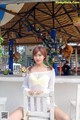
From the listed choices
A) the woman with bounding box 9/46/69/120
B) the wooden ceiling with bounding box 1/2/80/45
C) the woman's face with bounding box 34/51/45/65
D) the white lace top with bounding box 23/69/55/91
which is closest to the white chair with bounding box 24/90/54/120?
the woman with bounding box 9/46/69/120

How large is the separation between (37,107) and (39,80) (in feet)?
1.23

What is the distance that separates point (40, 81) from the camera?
3.45m

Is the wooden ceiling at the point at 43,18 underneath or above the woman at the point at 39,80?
above

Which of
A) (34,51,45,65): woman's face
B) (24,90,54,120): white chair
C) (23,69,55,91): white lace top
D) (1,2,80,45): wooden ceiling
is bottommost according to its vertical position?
(24,90,54,120): white chair

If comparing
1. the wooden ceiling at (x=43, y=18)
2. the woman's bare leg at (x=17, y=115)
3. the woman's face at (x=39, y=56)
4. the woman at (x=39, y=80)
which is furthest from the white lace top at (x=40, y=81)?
the wooden ceiling at (x=43, y=18)

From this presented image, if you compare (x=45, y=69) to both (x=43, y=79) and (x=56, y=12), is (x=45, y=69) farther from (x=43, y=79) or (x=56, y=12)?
(x=56, y=12)

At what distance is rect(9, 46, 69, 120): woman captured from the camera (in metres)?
3.35

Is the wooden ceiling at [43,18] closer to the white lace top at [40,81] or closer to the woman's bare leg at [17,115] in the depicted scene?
the white lace top at [40,81]

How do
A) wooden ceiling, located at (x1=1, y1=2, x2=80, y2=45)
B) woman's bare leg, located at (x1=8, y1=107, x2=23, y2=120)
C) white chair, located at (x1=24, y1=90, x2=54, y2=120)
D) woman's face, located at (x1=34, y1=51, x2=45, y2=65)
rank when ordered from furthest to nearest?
wooden ceiling, located at (x1=1, y1=2, x2=80, y2=45), woman's face, located at (x1=34, y1=51, x2=45, y2=65), woman's bare leg, located at (x1=8, y1=107, x2=23, y2=120), white chair, located at (x1=24, y1=90, x2=54, y2=120)

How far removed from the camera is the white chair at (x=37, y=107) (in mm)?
3158

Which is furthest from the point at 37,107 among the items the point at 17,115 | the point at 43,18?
the point at 43,18

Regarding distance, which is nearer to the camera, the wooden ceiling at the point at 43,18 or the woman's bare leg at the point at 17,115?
the woman's bare leg at the point at 17,115

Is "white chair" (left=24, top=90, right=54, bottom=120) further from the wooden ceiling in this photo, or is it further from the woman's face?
the wooden ceiling

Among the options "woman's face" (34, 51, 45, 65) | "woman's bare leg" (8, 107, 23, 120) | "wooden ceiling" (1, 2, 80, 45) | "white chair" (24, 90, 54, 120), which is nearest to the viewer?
"white chair" (24, 90, 54, 120)
